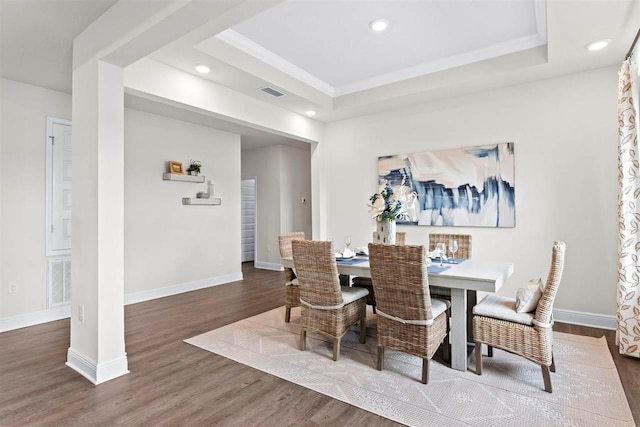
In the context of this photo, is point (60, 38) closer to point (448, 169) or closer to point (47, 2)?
point (47, 2)

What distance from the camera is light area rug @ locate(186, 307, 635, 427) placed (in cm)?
207

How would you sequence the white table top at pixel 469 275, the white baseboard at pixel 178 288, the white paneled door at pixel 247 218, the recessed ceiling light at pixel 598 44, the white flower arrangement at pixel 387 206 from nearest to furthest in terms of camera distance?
1. the white table top at pixel 469 275
2. the recessed ceiling light at pixel 598 44
3. the white flower arrangement at pixel 387 206
4. the white baseboard at pixel 178 288
5. the white paneled door at pixel 247 218

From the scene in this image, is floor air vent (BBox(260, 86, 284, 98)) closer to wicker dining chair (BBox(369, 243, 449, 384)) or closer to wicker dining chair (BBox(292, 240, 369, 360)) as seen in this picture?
wicker dining chair (BBox(292, 240, 369, 360))

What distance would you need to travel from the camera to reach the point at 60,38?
113 inches

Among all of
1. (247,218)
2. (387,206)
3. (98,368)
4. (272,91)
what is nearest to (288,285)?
(387,206)

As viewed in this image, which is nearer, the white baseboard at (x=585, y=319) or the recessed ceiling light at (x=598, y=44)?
the recessed ceiling light at (x=598, y=44)

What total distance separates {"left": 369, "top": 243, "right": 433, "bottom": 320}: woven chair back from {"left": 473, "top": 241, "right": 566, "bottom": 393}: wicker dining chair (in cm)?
45

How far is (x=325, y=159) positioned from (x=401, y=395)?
Result: 3921mm

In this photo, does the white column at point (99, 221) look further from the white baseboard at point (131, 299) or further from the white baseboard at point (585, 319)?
the white baseboard at point (585, 319)

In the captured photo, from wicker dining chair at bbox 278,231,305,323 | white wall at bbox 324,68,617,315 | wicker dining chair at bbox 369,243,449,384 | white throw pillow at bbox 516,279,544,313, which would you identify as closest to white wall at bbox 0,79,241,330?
wicker dining chair at bbox 278,231,305,323

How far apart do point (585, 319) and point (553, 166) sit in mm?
1633

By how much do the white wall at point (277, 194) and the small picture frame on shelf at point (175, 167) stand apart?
2353mm

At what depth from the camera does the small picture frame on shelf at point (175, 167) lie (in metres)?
5.25

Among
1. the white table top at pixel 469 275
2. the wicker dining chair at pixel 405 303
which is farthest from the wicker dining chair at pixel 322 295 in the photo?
the wicker dining chair at pixel 405 303
